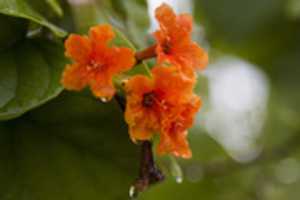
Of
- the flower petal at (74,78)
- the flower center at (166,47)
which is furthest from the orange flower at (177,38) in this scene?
the flower petal at (74,78)

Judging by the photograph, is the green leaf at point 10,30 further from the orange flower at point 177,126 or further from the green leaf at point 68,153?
the orange flower at point 177,126

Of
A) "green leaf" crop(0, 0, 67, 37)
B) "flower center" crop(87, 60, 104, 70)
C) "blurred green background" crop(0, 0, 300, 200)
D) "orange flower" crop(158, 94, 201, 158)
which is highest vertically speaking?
"green leaf" crop(0, 0, 67, 37)

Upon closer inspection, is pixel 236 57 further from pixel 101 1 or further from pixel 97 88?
pixel 97 88

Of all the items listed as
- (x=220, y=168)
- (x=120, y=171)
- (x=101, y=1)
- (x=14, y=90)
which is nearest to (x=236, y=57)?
(x=220, y=168)

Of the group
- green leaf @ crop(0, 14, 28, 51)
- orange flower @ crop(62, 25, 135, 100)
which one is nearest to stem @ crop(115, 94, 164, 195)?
orange flower @ crop(62, 25, 135, 100)

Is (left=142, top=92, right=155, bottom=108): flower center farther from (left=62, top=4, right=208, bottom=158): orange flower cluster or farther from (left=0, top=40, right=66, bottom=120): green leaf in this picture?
(left=0, top=40, right=66, bottom=120): green leaf
